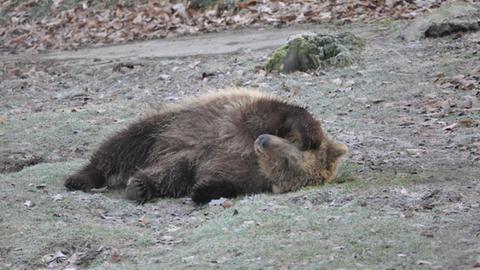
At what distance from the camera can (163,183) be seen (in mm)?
7477

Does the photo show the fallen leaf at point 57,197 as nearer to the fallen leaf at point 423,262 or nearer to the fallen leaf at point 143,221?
the fallen leaf at point 143,221

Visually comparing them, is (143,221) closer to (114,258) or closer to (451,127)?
(114,258)

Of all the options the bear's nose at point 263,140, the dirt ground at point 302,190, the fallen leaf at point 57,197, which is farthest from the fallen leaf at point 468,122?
the fallen leaf at point 57,197

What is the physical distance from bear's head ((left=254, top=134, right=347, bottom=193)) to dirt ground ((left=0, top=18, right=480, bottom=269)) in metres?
0.22

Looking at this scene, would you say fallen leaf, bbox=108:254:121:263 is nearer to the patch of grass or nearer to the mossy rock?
the mossy rock

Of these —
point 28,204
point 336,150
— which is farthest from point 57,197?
point 336,150

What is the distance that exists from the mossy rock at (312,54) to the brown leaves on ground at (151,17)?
3658 millimetres

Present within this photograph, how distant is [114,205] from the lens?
23.2ft

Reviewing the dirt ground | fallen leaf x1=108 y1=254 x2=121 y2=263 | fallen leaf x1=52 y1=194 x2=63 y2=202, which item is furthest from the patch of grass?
fallen leaf x1=108 y1=254 x2=121 y2=263

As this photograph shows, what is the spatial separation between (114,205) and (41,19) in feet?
47.5

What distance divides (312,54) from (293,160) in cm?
522

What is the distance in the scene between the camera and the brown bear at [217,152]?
6906mm

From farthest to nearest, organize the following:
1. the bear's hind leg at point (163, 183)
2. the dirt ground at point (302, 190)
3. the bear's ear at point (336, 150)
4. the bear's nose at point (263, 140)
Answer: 1. the bear's hind leg at point (163, 183)
2. the bear's ear at point (336, 150)
3. the bear's nose at point (263, 140)
4. the dirt ground at point (302, 190)

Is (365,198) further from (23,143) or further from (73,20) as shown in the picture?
(73,20)
